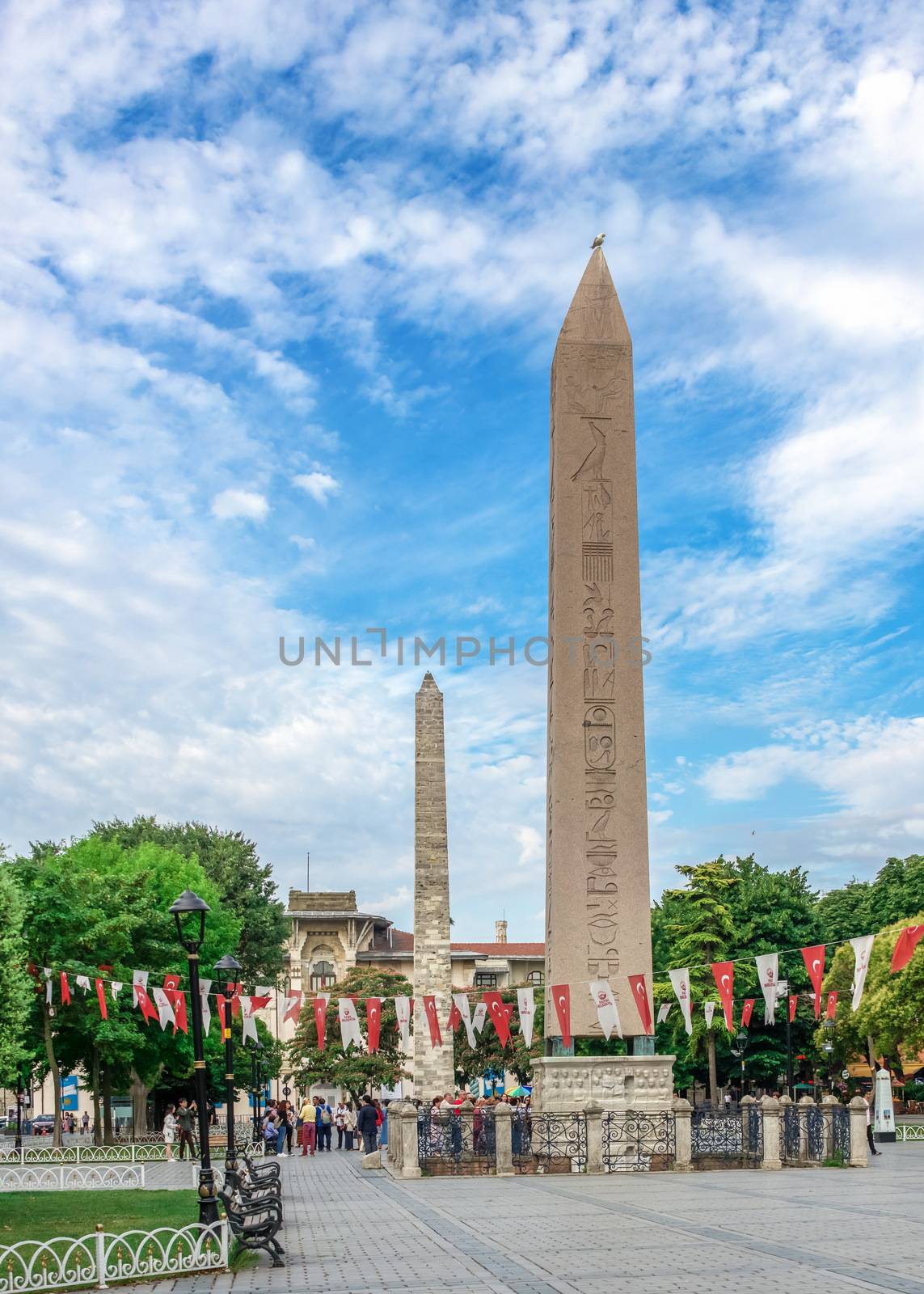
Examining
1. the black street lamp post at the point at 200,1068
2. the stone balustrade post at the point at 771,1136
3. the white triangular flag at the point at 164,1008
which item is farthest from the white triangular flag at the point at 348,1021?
the black street lamp post at the point at 200,1068

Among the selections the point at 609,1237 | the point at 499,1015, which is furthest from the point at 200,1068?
the point at 499,1015

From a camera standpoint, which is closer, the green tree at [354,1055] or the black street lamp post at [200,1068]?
the black street lamp post at [200,1068]

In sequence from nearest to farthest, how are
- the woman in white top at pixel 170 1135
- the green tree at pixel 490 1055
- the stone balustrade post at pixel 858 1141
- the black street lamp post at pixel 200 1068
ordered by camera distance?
1. the black street lamp post at pixel 200 1068
2. the stone balustrade post at pixel 858 1141
3. the woman in white top at pixel 170 1135
4. the green tree at pixel 490 1055

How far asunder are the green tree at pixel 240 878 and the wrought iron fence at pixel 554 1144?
110ft

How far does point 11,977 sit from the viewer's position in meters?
28.2

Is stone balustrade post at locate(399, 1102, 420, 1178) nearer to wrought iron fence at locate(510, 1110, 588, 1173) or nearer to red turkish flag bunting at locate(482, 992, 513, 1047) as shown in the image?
wrought iron fence at locate(510, 1110, 588, 1173)

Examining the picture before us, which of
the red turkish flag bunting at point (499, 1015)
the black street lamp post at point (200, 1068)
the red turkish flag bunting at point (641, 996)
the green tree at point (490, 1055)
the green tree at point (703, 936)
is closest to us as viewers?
the black street lamp post at point (200, 1068)

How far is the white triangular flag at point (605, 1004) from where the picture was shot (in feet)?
70.6

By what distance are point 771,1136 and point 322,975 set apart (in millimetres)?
62950

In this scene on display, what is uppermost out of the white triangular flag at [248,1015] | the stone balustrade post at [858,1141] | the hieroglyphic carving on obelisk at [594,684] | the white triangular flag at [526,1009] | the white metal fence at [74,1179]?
the hieroglyphic carving on obelisk at [594,684]

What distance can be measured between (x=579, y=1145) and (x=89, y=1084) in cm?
2483

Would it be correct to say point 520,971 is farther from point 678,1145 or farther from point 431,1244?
point 431,1244

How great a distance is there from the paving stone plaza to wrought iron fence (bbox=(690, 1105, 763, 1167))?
3.43 ft

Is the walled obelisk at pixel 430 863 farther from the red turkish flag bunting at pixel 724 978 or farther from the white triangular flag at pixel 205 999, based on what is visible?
the red turkish flag bunting at pixel 724 978
